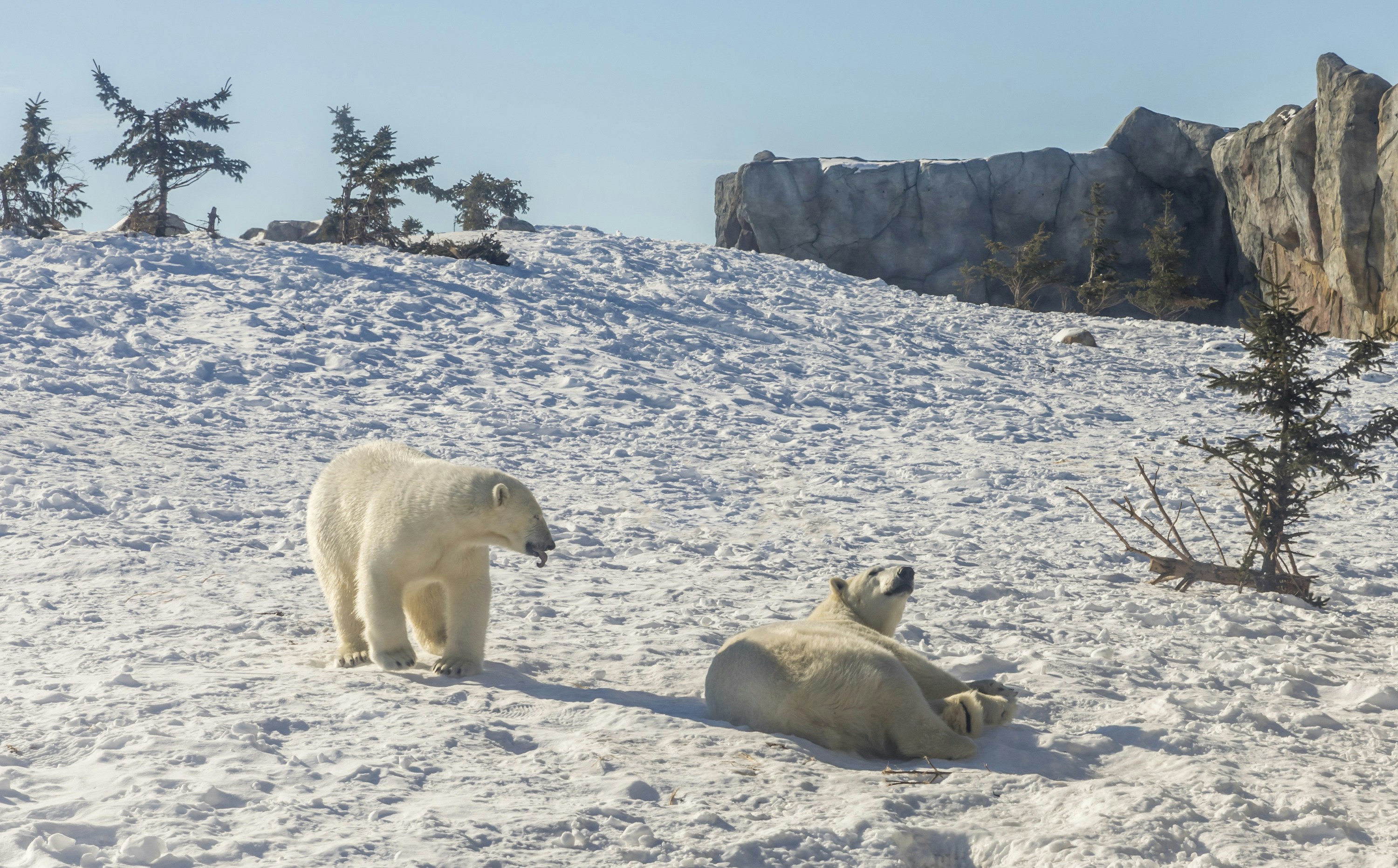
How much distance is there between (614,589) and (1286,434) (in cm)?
423

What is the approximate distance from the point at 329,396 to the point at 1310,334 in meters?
8.69

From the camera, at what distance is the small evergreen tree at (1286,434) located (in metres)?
6.54

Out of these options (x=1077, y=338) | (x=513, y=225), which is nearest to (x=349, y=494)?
(x=1077, y=338)

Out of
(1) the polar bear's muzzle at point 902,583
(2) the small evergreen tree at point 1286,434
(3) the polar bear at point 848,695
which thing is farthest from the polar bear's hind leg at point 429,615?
(2) the small evergreen tree at point 1286,434

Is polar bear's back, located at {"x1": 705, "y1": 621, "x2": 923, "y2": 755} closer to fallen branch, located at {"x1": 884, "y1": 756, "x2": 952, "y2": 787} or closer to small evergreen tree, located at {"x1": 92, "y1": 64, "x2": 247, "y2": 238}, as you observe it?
fallen branch, located at {"x1": 884, "y1": 756, "x2": 952, "y2": 787}

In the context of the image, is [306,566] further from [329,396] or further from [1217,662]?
[1217,662]

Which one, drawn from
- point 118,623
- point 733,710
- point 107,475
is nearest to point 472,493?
point 733,710

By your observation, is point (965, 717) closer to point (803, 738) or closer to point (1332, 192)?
point (803, 738)

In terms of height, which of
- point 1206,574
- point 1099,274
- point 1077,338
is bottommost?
point 1206,574

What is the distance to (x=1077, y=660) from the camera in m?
5.43

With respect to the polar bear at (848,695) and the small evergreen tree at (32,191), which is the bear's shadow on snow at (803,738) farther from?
the small evergreen tree at (32,191)

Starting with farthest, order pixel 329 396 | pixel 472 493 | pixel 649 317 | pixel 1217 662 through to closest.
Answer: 1. pixel 649 317
2. pixel 329 396
3. pixel 1217 662
4. pixel 472 493

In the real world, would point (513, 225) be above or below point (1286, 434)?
above

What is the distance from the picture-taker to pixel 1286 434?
21.8 ft
